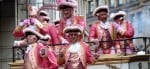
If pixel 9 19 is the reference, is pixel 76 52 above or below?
below

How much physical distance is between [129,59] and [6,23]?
15.1 ft

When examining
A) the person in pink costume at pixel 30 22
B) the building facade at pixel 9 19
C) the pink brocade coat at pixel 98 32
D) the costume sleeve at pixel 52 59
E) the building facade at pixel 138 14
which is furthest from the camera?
the building facade at pixel 9 19

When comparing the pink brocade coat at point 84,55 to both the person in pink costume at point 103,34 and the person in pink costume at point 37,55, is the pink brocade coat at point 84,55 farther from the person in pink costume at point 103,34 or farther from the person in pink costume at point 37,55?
the person in pink costume at point 103,34

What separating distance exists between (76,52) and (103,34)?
52.9 inches

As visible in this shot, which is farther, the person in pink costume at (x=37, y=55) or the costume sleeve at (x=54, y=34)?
the costume sleeve at (x=54, y=34)

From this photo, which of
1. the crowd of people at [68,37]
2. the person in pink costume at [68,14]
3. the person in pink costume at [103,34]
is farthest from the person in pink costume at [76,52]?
the person in pink costume at [103,34]

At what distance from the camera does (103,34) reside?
7961 millimetres

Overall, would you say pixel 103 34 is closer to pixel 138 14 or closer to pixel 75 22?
pixel 75 22

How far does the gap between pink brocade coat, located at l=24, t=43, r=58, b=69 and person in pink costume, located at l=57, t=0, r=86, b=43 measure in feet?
3.44

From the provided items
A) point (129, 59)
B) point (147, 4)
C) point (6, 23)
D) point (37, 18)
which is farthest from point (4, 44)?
point (129, 59)

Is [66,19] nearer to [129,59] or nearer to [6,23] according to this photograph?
[129,59]

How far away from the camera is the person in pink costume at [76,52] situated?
6.64 metres

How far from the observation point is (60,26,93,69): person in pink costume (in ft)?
21.8

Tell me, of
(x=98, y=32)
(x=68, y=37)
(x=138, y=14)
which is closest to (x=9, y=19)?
(x=138, y=14)
